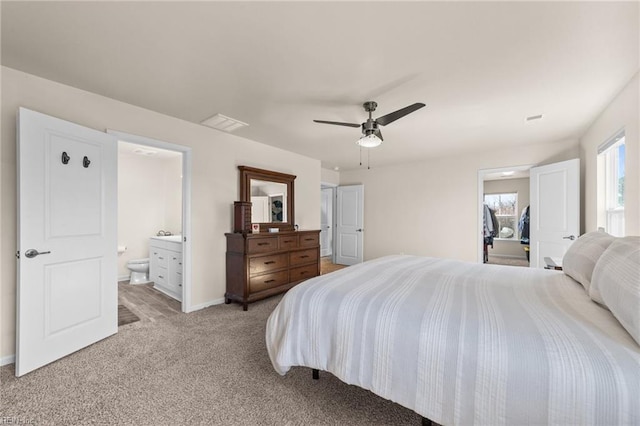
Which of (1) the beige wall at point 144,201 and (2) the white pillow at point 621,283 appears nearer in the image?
(2) the white pillow at point 621,283

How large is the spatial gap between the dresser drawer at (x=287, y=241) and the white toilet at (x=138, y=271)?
2567 mm

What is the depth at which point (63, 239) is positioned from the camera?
224cm

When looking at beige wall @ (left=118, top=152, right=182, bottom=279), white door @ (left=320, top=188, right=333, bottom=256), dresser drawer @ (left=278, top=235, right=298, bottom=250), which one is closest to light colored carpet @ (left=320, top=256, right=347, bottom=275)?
white door @ (left=320, top=188, right=333, bottom=256)

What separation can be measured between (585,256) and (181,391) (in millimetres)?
2865

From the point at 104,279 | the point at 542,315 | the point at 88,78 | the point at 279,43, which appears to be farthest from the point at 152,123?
the point at 542,315

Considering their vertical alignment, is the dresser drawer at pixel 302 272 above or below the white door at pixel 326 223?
below

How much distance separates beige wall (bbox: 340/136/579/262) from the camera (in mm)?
4500

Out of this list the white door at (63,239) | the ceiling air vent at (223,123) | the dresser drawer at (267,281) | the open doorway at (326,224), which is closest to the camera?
the white door at (63,239)

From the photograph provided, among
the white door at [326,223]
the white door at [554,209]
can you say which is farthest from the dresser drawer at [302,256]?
the white door at [554,209]

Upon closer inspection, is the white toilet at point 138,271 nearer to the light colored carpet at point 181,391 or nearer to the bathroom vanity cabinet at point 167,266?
the bathroom vanity cabinet at point 167,266

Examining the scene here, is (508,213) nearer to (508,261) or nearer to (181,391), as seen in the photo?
(508,261)

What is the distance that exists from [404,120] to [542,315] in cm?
250

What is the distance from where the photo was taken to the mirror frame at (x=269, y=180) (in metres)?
3.81

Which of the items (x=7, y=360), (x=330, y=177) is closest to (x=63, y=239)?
(x=7, y=360)
